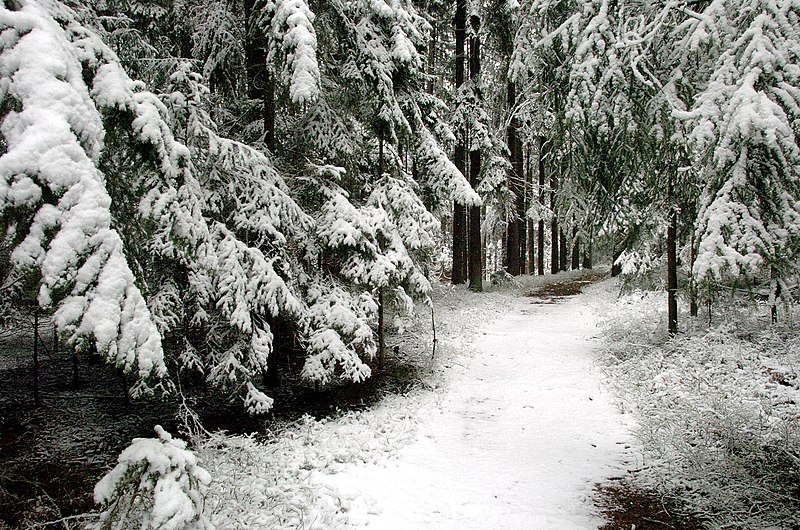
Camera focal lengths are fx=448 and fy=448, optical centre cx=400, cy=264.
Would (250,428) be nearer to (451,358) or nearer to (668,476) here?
(451,358)

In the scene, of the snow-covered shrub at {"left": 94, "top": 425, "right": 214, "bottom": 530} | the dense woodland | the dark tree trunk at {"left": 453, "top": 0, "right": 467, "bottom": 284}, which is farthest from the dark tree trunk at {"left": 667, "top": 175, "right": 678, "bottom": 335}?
the snow-covered shrub at {"left": 94, "top": 425, "right": 214, "bottom": 530}

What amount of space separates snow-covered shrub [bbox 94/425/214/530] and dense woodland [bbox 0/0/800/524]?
52 centimetres

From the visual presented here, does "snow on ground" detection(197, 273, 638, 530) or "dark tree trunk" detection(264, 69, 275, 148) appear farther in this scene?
"dark tree trunk" detection(264, 69, 275, 148)

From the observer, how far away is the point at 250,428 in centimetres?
774

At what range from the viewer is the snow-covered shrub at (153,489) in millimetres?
2867

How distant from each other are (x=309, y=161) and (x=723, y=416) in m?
8.18

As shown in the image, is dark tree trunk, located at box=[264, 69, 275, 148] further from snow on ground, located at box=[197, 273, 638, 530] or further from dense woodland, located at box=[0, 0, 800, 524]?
snow on ground, located at box=[197, 273, 638, 530]

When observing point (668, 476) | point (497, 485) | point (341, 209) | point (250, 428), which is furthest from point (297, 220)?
point (668, 476)

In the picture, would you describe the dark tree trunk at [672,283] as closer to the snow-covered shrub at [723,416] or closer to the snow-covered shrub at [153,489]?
the snow-covered shrub at [723,416]

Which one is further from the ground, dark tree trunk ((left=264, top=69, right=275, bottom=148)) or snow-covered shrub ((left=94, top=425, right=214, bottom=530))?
dark tree trunk ((left=264, top=69, right=275, bottom=148))

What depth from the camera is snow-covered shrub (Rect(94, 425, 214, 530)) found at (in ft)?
9.41

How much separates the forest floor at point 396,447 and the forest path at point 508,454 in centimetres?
2

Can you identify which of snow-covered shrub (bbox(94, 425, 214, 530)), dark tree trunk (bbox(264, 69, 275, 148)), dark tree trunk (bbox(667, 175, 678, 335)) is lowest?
snow-covered shrub (bbox(94, 425, 214, 530))

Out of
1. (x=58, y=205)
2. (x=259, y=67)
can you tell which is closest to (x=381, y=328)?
(x=259, y=67)
